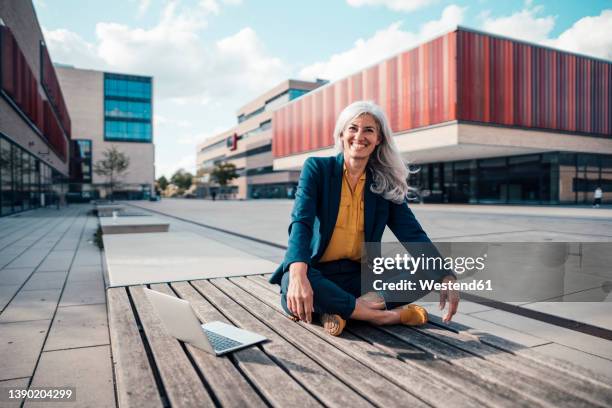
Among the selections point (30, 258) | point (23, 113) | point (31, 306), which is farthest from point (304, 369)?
point (23, 113)

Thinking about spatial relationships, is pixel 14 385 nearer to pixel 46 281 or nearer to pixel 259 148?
pixel 46 281

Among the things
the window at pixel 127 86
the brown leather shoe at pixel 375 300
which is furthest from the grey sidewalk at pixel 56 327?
the window at pixel 127 86

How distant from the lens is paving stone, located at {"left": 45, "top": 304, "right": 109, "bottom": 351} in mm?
2756

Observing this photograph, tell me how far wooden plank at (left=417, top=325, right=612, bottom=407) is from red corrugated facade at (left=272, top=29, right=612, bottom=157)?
2283cm

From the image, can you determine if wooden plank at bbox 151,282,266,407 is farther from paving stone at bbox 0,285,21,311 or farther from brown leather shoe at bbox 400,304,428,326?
paving stone at bbox 0,285,21,311

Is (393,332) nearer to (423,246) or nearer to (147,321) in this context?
(423,246)

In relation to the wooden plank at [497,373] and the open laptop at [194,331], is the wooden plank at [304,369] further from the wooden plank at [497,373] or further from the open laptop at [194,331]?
the wooden plank at [497,373]

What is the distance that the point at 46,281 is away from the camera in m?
4.73

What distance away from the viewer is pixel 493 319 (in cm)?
329

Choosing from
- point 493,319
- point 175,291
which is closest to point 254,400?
point 175,291

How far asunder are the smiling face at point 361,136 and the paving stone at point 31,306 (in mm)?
2921

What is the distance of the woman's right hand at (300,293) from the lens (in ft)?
6.16

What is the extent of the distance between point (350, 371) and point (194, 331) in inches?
27.4

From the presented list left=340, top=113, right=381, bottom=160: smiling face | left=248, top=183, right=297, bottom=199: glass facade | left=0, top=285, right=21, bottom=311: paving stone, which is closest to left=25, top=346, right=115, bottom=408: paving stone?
left=0, top=285, right=21, bottom=311: paving stone
